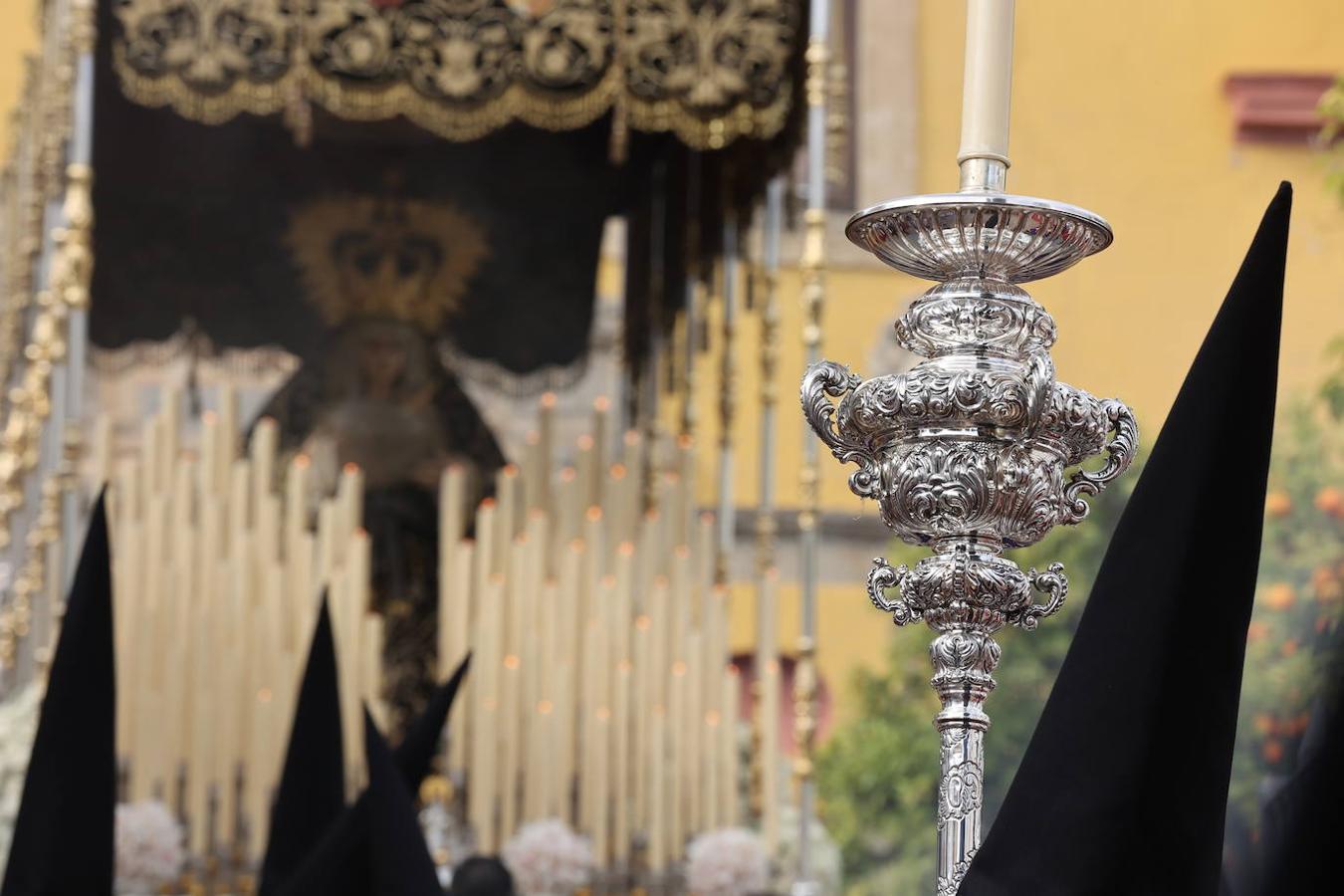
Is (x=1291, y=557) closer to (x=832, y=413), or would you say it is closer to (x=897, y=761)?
(x=897, y=761)

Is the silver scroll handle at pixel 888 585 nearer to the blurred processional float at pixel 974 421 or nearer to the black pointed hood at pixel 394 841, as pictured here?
the blurred processional float at pixel 974 421

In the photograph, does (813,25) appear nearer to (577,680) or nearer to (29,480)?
(577,680)

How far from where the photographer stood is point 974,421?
1.79m

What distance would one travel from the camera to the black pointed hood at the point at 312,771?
11.3ft

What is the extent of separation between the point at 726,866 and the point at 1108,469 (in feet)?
10.7

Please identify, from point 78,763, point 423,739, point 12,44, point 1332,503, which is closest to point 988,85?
point 423,739

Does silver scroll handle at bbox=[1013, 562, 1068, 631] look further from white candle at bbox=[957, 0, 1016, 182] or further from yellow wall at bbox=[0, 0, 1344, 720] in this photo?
yellow wall at bbox=[0, 0, 1344, 720]

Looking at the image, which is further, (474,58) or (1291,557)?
(1291,557)

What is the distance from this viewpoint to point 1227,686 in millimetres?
1675

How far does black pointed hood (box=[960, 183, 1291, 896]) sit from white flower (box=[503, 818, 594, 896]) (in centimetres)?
339

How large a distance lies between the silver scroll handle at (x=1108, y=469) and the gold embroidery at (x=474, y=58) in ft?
11.6

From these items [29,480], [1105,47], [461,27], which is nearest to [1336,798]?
[461,27]

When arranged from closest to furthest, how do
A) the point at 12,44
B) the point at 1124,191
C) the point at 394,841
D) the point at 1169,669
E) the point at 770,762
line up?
the point at 1169,669 < the point at 394,841 < the point at 770,762 < the point at 1124,191 < the point at 12,44

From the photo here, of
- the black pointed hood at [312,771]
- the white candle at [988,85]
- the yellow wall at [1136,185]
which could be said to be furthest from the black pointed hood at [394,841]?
the yellow wall at [1136,185]
